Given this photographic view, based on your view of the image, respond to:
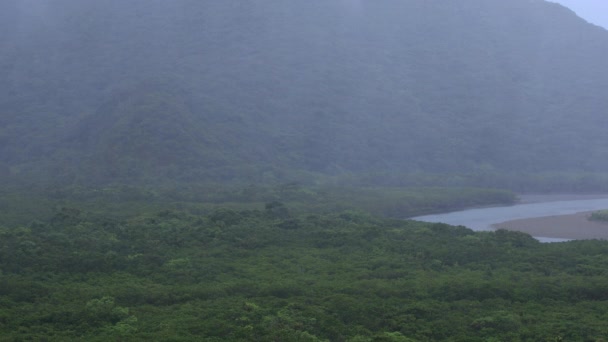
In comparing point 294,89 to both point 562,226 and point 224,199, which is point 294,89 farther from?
point 562,226

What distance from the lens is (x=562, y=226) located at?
5744 centimetres

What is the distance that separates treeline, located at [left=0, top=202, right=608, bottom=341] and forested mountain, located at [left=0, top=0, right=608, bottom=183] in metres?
37.7

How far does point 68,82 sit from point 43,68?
19.4 ft

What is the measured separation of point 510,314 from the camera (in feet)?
80.2

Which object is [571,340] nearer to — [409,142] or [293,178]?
[293,178]

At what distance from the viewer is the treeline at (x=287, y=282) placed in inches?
911

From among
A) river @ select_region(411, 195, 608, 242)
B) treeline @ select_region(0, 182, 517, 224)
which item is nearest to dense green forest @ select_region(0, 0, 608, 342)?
treeline @ select_region(0, 182, 517, 224)

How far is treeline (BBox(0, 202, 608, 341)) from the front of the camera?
23141mm

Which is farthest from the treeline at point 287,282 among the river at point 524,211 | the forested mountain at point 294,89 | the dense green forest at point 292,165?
the forested mountain at point 294,89

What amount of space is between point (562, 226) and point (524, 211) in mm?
11835

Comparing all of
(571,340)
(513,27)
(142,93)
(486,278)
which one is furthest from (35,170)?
(513,27)

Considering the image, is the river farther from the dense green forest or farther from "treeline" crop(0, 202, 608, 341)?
"treeline" crop(0, 202, 608, 341)

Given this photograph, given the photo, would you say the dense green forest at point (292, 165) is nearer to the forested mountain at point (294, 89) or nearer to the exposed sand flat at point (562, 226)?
the forested mountain at point (294, 89)

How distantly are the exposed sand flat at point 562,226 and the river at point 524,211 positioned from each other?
160 centimetres
